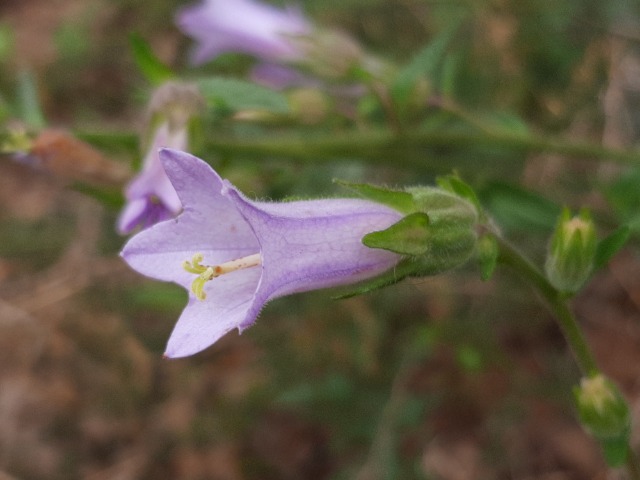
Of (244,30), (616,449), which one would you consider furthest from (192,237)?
(244,30)

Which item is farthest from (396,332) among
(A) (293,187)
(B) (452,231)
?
(B) (452,231)

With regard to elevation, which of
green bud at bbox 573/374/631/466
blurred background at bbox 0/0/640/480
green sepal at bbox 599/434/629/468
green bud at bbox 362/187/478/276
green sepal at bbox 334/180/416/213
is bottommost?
→ blurred background at bbox 0/0/640/480

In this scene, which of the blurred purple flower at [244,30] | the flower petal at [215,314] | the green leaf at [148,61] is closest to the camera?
the flower petal at [215,314]

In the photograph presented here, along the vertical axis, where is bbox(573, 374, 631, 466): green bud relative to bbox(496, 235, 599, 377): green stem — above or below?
below

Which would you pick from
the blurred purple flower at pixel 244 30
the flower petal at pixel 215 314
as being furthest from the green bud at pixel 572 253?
the blurred purple flower at pixel 244 30

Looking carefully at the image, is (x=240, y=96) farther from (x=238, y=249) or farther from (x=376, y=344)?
(x=376, y=344)

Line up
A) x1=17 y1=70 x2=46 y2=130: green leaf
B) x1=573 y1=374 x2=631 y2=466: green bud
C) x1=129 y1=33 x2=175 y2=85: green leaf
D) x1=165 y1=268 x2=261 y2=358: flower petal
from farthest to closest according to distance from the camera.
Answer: x1=17 y1=70 x2=46 y2=130: green leaf, x1=129 y1=33 x2=175 y2=85: green leaf, x1=573 y1=374 x2=631 y2=466: green bud, x1=165 y1=268 x2=261 y2=358: flower petal

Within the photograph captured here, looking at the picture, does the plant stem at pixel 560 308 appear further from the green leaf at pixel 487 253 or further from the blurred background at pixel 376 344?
the blurred background at pixel 376 344

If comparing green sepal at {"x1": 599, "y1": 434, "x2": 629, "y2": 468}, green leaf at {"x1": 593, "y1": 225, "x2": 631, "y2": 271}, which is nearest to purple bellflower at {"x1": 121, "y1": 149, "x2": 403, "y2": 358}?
green leaf at {"x1": 593, "y1": 225, "x2": 631, "y2": 271}

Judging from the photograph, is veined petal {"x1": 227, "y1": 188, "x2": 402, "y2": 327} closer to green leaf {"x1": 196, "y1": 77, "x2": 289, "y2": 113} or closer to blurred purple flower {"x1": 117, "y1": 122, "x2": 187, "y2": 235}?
blurred purple flower {"x1": 117, "y1": 122, "x2": 187, "y2": 235}
